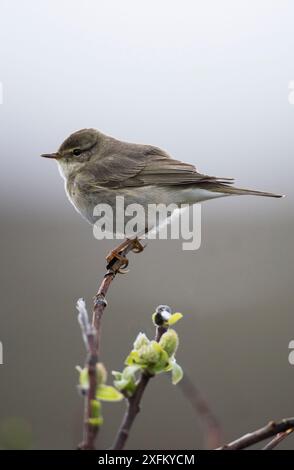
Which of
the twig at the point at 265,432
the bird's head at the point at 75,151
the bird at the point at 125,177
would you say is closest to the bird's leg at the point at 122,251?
the bird at the point at 125,177

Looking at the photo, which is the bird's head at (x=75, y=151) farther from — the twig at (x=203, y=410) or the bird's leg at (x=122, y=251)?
the twig at (x=203, y=410)

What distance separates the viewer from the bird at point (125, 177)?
12.2ft

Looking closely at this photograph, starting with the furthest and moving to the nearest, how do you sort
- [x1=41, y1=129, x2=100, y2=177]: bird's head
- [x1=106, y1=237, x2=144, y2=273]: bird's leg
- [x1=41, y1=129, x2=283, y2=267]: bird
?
[x1=41, y1=129, x2=100, y2=177]: bird's head → [x1=41, y1=129, x2=283, y2=267]: bird → [x1=106, y1=237, x2=144, y2=273]: bird's leg

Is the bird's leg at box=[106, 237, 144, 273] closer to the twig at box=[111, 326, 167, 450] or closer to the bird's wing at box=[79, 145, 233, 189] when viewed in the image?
the bird's wing at box=[79, 145, 233, 189]

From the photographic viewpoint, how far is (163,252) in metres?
7.60

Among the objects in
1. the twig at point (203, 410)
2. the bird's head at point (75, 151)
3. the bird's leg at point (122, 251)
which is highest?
the bird's head at point (75, 151)

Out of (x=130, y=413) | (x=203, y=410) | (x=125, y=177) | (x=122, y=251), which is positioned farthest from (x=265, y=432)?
(x=125, y=177)

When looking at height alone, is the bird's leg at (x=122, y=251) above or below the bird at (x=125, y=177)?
below

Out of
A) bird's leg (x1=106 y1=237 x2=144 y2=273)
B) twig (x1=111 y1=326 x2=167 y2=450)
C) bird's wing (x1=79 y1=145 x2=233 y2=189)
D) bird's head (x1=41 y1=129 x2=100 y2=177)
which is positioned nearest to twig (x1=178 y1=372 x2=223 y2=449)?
twig (x1=111 y1=326 x2=167 y2=450)

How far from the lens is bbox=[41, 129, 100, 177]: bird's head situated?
4.23 metres

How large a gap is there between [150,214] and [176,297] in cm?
269

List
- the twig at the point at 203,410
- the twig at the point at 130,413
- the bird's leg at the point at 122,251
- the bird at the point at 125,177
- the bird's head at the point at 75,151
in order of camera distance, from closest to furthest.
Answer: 1. the twig at the point at 130,413
2. the twig at the point at 203,410
3. the bird's leg at the point at 122,251
4. the bird at the point at 125,177
5. the bird's head at the point at 75,151

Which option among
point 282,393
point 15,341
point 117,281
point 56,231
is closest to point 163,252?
point 117,281
